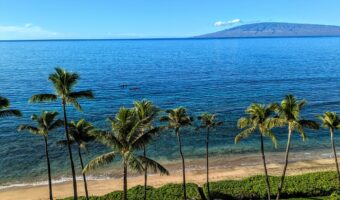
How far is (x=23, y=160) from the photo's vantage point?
7038 centimetres

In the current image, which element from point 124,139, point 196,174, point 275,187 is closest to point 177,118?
point 124,139

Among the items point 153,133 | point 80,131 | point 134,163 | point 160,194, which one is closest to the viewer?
point 134,163

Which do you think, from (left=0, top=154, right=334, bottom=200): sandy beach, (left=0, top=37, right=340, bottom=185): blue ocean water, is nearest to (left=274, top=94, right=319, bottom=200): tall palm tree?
(left=0, top=154, right=334, bottom=200): sandy beach

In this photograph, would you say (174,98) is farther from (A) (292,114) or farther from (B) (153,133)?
(B) (153,133)

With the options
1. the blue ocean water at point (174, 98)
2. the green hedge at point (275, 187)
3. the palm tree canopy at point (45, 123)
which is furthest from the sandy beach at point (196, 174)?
the palm tree canopy at point (45, 123)

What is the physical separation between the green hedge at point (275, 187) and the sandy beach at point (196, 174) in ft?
30.3

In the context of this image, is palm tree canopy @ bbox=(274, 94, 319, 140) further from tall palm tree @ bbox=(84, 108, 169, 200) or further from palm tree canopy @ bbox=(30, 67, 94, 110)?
palm tree canopy @ bbox=(30, 67, 94, 110)

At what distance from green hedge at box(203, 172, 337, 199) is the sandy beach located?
9229mm

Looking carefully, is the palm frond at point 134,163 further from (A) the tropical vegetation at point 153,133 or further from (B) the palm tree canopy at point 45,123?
(B) the palm tree canopy at point 45,123

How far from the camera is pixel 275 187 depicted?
5044cm

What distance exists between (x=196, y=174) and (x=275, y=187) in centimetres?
1709

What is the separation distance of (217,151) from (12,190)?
38056 mm

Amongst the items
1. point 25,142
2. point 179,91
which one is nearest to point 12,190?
point 25,142

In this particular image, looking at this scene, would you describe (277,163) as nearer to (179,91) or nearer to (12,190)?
(12,190)
